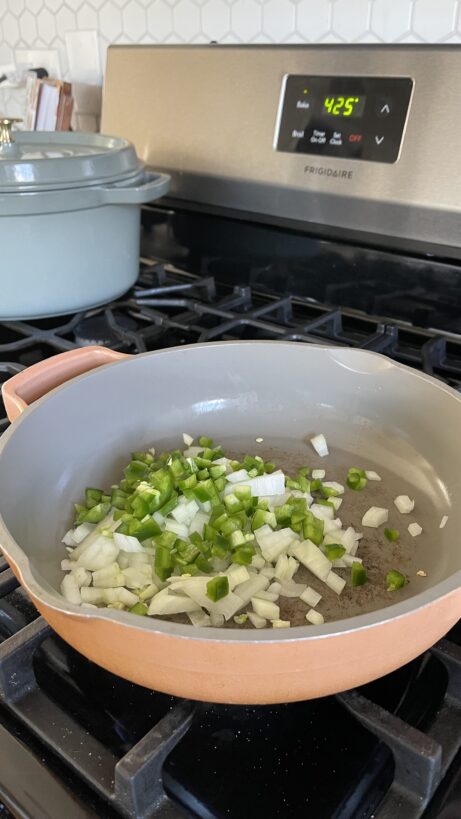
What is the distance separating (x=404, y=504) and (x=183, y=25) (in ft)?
2.73

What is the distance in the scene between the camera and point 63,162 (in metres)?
0.75

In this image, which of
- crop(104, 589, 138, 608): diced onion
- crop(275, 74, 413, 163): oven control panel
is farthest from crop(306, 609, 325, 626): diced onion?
crop(275, 74, 413, 163): oven control panel

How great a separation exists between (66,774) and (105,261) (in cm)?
60

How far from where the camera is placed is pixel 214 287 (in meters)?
0.98

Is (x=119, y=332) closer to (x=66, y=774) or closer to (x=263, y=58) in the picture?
(x=263, y=58)

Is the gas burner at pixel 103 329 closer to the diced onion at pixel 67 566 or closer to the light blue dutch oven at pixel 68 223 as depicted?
the light blue dutch oven at pixel 68 223

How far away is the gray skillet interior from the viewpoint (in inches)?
20.8

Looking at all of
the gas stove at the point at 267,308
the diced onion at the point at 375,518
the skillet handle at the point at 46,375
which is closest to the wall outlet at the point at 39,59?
the gas stove at the point at 267,308

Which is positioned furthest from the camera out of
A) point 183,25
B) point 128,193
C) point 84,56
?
point 84,56

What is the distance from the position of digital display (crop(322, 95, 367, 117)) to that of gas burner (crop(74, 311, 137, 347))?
355 mm

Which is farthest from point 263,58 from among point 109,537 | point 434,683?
point 434,683

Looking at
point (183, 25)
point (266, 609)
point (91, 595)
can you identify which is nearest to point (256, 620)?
point (266, 609)

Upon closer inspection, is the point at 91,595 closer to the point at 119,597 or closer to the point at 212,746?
the point at 119,597

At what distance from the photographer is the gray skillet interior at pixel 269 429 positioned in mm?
527
